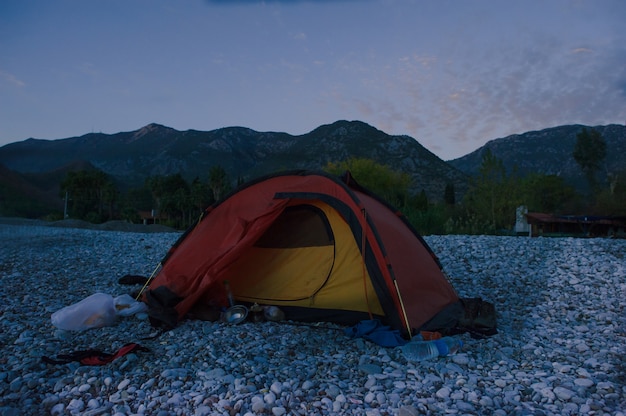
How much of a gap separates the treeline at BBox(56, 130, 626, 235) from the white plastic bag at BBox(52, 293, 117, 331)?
11852 millimetres

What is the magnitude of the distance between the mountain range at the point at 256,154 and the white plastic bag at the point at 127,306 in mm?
46047

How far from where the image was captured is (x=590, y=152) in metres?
50.8

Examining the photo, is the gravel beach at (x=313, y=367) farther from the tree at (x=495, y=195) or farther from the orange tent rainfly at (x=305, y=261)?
the tree at (x=495, y=195)

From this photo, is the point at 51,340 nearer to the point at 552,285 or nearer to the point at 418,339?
the point at 418,339

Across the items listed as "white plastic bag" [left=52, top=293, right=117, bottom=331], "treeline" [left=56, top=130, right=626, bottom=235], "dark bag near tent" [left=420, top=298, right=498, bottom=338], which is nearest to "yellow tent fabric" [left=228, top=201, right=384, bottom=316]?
"dark bag near tent" [left=420, top=298, right=498, bottom=338]

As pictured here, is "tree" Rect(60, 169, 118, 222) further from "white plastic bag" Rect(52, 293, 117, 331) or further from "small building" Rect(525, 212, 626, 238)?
"white plastic bag" Rect(52, 293, 117, 331)

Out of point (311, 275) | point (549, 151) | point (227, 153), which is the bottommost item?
point (311, 275)

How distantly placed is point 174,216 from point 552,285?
5125cm

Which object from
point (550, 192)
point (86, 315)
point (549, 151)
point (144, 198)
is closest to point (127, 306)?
point (86, 315)

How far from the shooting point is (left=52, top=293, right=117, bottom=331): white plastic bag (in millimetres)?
5348

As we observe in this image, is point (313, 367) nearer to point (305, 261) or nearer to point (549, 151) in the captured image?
point (305, 261)

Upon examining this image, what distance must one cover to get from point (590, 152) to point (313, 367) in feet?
184

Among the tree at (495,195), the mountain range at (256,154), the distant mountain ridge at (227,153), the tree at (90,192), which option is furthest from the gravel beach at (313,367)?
the mountain range at (256,154)

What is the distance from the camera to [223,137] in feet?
299
